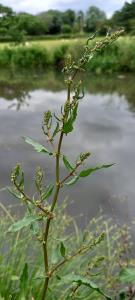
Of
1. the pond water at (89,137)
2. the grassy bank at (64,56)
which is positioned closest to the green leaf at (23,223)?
the pond water at (89,137)

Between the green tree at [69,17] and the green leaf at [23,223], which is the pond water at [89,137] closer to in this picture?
the green leaf at [23,223]

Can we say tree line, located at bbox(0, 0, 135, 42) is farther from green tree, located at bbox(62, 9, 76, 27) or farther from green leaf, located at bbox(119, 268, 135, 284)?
green leaf, located at bbox(119, 268, 135, 284)

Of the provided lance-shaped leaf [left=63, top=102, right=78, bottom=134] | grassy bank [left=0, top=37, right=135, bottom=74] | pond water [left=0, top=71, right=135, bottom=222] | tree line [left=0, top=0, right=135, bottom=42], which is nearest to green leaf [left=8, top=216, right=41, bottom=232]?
lance-shaped leaf [left=63, top=102, right=78, bottom=134]

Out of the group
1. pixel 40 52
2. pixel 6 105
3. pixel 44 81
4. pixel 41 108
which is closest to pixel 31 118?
pixel 41 108

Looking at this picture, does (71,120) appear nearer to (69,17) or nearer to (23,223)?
(23,223)

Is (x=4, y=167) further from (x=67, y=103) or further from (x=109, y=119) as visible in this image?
(x=67, y=103)
